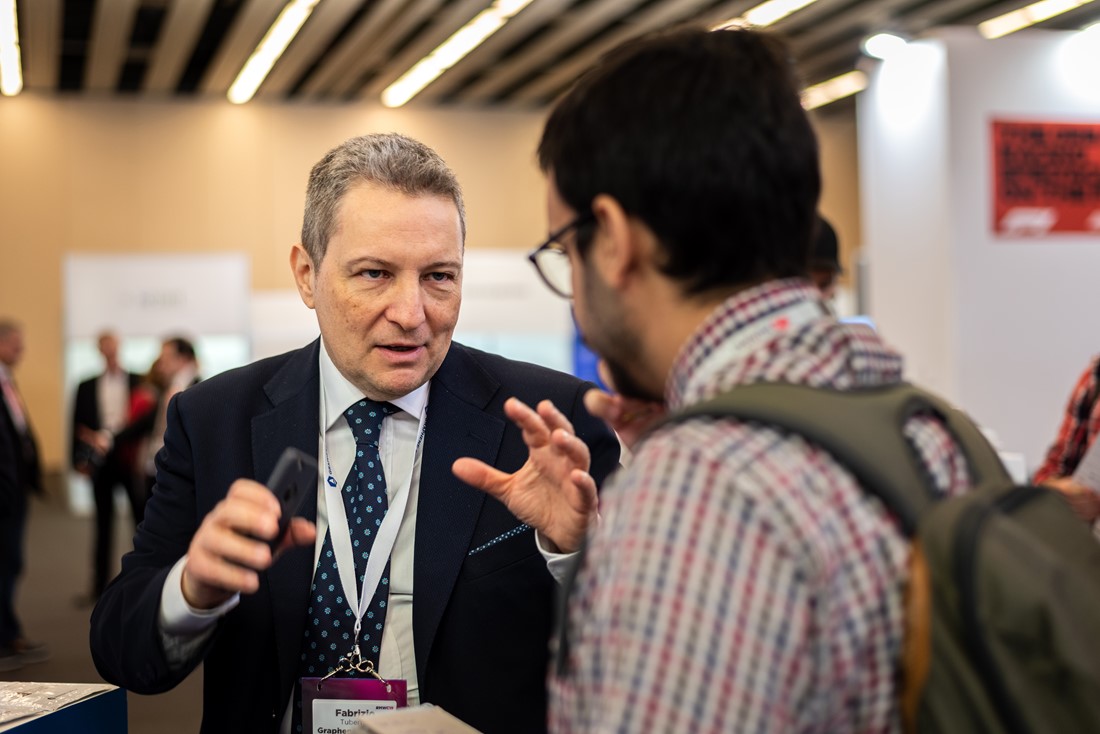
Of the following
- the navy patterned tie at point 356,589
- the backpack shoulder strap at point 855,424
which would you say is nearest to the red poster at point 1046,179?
the navy patterned tie at point 356,589

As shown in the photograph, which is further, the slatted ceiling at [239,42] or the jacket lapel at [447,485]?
the slatted ceiling at [239,42]

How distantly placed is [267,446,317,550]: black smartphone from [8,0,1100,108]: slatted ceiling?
9.29 m

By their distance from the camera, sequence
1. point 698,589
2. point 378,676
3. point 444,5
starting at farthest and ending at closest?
point 444,5
point 378,676
point 698,589

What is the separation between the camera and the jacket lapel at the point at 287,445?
5.63ft

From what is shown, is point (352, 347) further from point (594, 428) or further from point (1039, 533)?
point (1039, 533)

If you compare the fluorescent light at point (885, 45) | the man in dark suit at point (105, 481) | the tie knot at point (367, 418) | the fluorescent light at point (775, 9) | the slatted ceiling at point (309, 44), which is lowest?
the man in dark suit at point (105, 481)

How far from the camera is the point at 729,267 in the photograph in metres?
0.99

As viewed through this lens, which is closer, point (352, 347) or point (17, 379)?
point (352, 347)

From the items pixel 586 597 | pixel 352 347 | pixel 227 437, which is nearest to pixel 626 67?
pixel 586 597

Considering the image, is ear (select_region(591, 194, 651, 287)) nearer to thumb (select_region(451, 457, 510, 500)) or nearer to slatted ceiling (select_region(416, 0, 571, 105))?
thumb (select_region(451, 457, 510, 500))

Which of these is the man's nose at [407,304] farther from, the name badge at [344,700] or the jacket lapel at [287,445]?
the name badge at [344,700]

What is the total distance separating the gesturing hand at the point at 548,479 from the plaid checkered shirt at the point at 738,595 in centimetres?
56

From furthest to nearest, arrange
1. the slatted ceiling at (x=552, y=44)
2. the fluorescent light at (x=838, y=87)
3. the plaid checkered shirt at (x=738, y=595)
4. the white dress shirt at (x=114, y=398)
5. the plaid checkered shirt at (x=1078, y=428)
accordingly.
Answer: the fluorescent light at (x=838, y=87), the slatted ceiling at (x=552, y=44), the white dress shirt at (x=114, y=398), the plaid checkered shirt at (x=1078, y=428), the plaid checkered shirt at (x=738, y=595)

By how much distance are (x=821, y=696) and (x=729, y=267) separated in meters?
0.37
